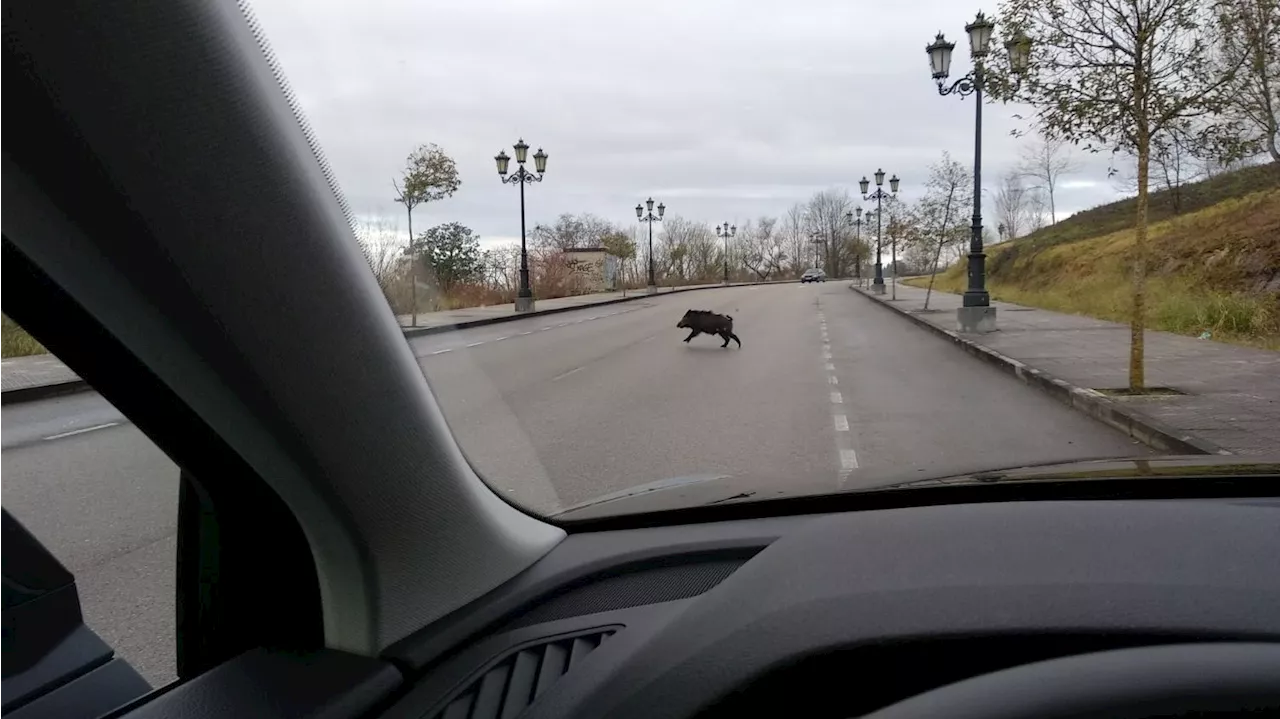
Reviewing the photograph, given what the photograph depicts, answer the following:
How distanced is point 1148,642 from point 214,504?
5.83ft

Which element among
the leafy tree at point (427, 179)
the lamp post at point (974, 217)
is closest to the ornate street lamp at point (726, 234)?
the lamp post at point (974, 217)

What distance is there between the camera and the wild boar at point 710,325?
1706cm

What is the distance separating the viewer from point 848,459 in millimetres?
6996

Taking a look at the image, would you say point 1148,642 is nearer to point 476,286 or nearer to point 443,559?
point 443,559

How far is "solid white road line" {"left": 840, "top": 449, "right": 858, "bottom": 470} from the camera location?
6730mm

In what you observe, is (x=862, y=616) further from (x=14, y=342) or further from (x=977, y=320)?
(x=977, y=320)

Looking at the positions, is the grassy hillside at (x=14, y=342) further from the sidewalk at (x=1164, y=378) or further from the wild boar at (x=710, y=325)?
the wild boar at (x=710, y=325)

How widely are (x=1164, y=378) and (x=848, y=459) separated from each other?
20.1ft

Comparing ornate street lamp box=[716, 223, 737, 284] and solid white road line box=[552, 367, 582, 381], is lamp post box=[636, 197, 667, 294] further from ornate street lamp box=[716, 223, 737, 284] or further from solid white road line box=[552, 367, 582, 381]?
solid white road line box=[552, 367, 582, 381]

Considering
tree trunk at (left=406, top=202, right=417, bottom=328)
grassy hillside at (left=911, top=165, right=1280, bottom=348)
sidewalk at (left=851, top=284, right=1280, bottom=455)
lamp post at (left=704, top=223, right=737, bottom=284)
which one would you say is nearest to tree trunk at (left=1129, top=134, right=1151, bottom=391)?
sidewalk at (left=851, top=284, right=1280, bottom=455)

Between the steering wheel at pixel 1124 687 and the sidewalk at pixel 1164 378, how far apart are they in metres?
1.59

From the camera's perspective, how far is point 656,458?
691 centimetres

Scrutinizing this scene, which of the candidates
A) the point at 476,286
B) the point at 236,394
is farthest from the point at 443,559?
the point at 476,286

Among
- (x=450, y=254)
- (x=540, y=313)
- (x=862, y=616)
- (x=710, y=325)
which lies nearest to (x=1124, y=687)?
(x=862, y=616)
